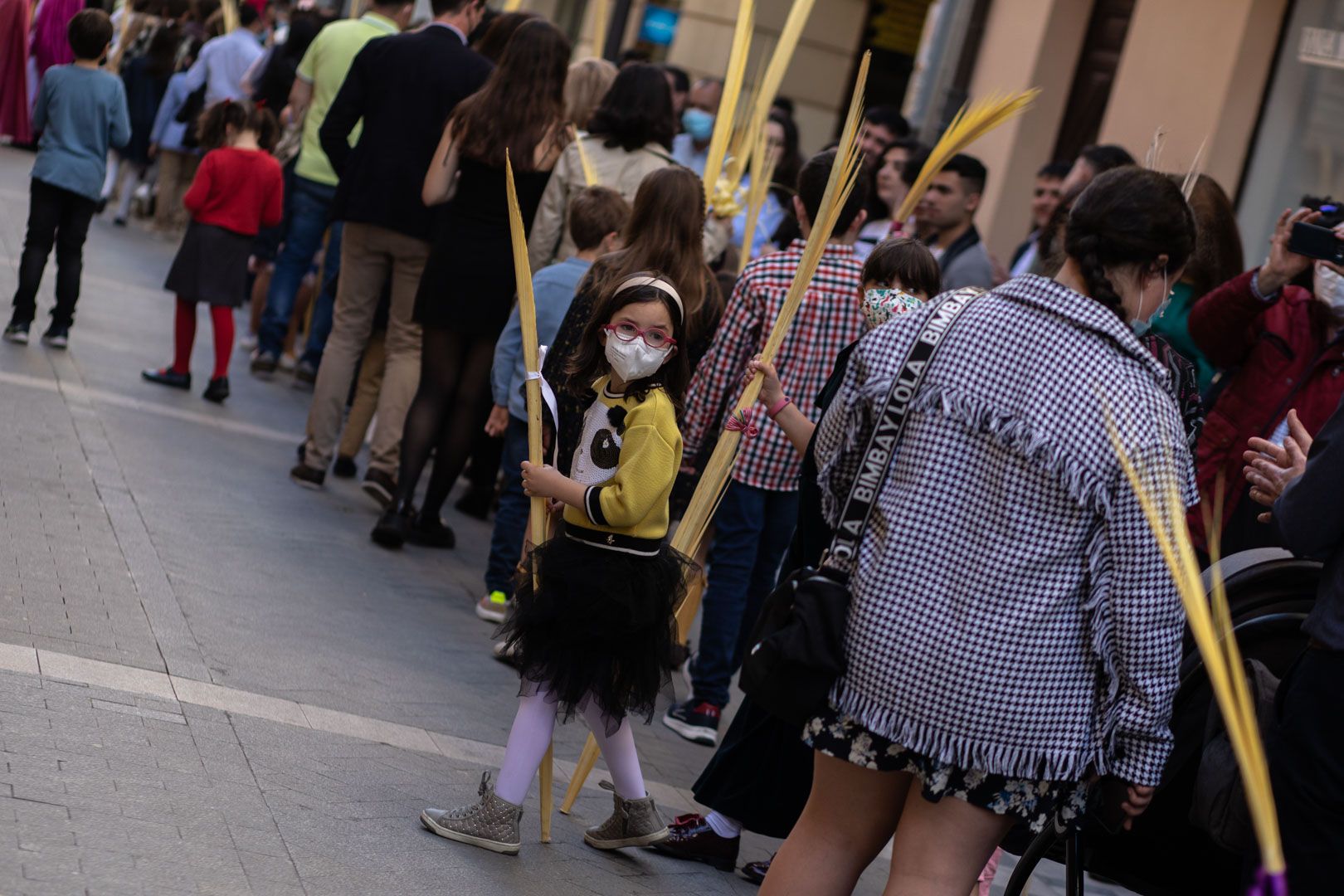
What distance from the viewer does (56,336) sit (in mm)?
9320

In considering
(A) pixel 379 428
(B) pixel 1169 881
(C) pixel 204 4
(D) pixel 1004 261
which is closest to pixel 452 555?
(A) pixel 379 428

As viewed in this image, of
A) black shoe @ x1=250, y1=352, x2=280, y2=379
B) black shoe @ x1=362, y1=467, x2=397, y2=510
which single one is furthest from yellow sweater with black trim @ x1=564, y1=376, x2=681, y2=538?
black shoe @ x1=250, y1=352, x2=280, y2=379

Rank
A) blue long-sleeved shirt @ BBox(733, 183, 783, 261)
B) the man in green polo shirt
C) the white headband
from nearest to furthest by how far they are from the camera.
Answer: the white headband
blue long-sleeved shirt @ BBox(733, 183, 783, 261)
the man in green polo shirt

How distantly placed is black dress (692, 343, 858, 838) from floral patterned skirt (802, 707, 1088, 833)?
42.9 inches

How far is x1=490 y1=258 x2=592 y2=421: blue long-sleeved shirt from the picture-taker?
21.8ft

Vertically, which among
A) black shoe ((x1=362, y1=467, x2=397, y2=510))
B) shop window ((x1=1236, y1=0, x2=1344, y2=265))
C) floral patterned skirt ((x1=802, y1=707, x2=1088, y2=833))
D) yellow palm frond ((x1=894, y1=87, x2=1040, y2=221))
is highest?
shop window ((x1=1236, y1=0, x2=1344, y2=265))

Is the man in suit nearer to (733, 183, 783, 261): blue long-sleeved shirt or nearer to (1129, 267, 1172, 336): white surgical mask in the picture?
(733, 183, 783, 261): blue long-sleeved shirt

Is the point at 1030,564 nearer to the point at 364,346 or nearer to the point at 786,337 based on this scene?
the point at 786,337

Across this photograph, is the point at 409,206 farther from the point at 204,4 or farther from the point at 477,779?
the point at 204,4

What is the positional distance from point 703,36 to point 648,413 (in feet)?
54.0

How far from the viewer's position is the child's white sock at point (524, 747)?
14.3 feet

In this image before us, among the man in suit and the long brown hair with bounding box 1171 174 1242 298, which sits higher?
the long brown hair with bounding box 1171 174 1242 298

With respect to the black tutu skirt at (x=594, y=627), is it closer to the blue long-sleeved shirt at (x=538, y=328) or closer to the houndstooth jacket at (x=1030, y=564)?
the houndstooth jacket at (x=1030, y=564)

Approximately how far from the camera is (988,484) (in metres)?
3.20
